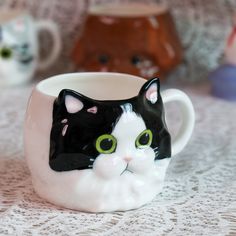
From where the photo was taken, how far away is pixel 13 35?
38.2 inches

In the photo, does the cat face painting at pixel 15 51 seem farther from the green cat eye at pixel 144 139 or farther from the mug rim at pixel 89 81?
the green cat eye at pixel 144 139

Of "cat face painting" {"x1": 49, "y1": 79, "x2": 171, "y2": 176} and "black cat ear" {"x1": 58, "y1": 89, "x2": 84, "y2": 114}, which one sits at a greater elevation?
"black cat ear" {"x1": 58, "y1": 89, "x2": 84, "y2": 114}

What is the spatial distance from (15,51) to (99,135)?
0.47 m

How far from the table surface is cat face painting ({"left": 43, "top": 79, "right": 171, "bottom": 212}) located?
0.02 metres

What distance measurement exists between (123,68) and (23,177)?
1.13ft

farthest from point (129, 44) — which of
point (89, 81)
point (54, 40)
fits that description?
point (89, 81)

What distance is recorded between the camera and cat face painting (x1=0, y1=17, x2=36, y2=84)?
0.96m

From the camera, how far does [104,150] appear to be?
539 mm

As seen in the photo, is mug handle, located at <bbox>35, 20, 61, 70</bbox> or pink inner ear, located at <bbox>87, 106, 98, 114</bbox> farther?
mug handle, located at <bbox>35, 20, 61, 70</bbox>

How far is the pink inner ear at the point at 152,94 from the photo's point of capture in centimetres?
56

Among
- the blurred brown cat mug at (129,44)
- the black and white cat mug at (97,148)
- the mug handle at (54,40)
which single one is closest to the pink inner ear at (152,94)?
the black and white cat mug at (97,148)

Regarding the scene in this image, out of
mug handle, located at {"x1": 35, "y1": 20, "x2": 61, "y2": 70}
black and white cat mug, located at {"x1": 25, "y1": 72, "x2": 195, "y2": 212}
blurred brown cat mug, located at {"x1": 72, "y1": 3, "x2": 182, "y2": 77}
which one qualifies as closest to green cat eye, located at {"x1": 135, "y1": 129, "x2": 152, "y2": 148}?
black and white cat mug, located at {"x1": 25, "y1": 72, "x2": 195, "y2": 212}

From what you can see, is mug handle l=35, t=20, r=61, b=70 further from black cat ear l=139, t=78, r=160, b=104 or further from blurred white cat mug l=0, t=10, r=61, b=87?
black cat ear l=139, t=78, r=160, b=104

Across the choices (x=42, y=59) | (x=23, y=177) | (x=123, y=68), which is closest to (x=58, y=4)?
(x=42, y=59)
